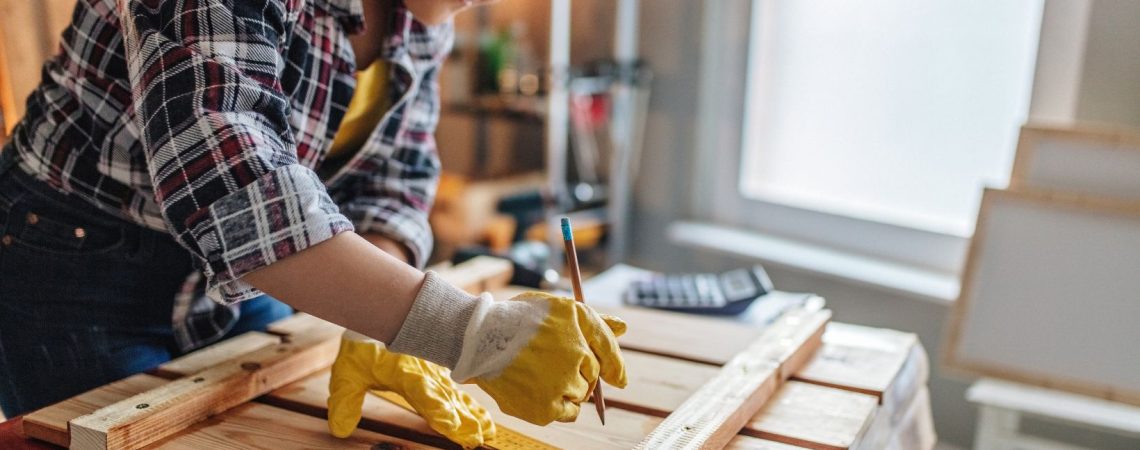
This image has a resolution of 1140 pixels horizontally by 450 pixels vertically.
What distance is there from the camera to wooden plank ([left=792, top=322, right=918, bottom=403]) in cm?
111

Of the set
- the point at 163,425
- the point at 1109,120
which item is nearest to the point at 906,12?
the point at 1109,120

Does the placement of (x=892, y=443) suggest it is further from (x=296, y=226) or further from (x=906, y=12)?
(x=906, y=12)

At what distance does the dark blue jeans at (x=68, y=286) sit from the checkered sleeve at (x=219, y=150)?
312 millimetres

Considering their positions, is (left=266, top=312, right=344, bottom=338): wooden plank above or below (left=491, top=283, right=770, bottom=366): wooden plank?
above

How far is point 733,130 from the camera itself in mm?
2578

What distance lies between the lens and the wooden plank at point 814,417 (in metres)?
0.95

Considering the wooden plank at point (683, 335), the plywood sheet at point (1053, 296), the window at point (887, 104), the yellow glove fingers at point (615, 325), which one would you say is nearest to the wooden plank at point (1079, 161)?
Result: the plywood sheet at point (1053, 296)

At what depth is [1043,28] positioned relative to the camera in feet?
6.36

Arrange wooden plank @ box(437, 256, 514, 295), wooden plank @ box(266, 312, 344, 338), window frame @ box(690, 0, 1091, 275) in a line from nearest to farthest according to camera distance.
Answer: wooden plank @ box(266, 312, 344, 338) → wooden plank @ box(437, 256, 514, 295) → window frame @ box(690, 0, 1091, 275)

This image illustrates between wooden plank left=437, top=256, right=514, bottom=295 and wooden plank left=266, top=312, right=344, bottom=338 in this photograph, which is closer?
wooden plank left=266, top=312, right=344, bottom=338

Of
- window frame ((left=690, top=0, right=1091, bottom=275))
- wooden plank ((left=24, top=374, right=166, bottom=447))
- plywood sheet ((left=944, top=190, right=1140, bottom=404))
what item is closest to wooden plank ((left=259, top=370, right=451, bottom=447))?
wooden plank ((left=24, top=374, right=166, bottom=447))

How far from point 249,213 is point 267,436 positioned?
28 cm

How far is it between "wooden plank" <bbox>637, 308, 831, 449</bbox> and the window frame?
1.07 metres

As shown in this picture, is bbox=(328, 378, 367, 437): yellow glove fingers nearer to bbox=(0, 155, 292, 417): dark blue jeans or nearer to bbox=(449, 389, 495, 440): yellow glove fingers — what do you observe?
bbox=(449, 389, 495, 440): yellow glove fingers
